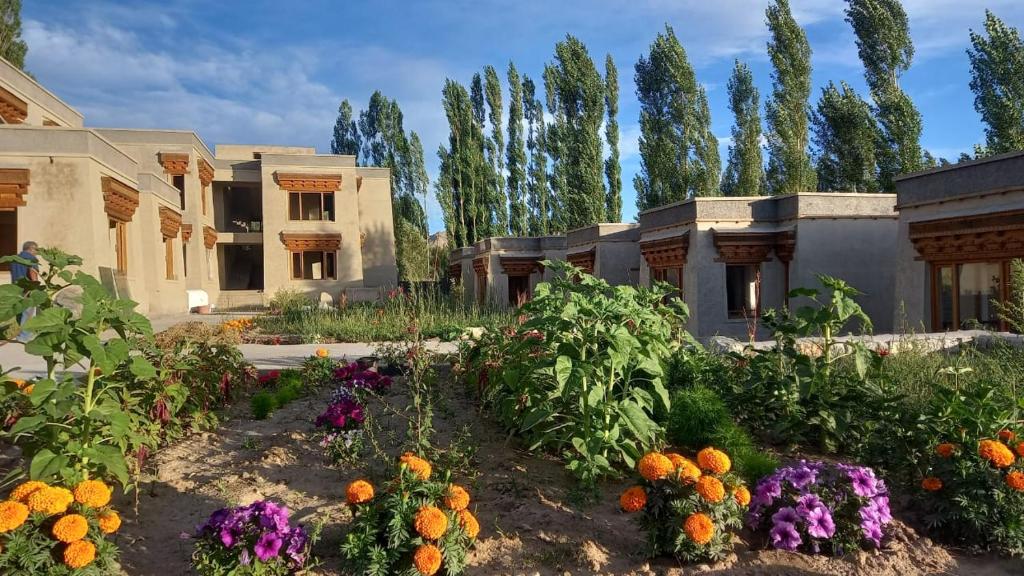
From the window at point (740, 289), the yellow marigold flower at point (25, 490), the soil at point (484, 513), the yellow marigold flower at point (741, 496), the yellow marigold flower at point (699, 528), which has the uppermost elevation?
the window at point (740, 289)

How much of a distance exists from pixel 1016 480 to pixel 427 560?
284cm

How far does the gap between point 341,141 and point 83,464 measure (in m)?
38.3

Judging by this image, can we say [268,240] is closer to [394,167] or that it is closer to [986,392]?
[394,167]

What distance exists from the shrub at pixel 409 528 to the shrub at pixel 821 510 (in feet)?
4.83

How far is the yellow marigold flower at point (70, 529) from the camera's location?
2596 millimetres

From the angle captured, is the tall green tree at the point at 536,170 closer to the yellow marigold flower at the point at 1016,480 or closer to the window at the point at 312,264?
the window at the point at 312,264

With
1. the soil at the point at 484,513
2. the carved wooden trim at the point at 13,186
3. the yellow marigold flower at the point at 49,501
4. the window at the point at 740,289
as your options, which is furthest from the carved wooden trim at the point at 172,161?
the yellow marigold flower at the point at 49,501

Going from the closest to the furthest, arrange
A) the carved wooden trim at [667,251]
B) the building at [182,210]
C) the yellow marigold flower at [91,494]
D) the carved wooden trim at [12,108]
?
the yellow marigold flower at [91,494]
the building at [182,210]
the carved wooden trim at [667,251]
the carved wooden trim at [12,108]

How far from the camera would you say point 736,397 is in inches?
175

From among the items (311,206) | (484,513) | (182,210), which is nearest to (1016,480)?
(484,513)

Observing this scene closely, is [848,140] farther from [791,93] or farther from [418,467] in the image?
[418,467]

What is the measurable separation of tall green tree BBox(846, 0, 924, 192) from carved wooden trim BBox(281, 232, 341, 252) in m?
21.1

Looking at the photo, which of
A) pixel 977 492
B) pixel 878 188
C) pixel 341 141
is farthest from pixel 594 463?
pixel 341 141

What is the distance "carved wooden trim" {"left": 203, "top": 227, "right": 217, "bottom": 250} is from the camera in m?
25.3
